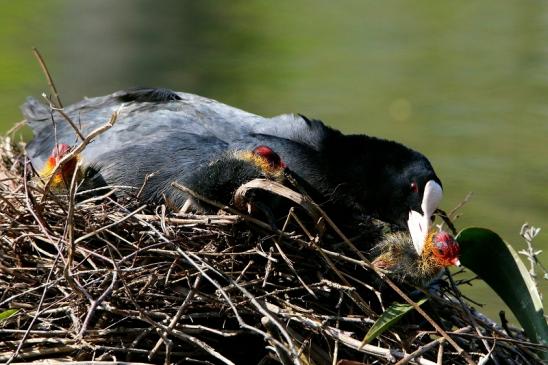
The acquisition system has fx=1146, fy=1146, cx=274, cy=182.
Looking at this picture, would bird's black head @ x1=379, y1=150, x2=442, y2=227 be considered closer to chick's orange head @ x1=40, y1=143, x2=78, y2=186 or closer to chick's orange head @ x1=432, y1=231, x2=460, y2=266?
chick's orange head @ x1=432, y1=231, x2=460, y2=266

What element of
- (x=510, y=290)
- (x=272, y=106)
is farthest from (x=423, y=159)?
(x=272, y=106)

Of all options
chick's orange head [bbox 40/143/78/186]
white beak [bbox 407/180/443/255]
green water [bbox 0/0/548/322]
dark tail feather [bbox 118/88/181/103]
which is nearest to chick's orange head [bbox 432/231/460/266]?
white beak [bbox 407/180/443/255]

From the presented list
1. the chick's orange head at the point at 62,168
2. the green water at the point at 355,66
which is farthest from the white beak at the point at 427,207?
the green water at the point at 355,66

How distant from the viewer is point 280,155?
4.04 m

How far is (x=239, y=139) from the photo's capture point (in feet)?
13.5

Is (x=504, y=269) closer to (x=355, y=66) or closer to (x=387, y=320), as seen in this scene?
(x=387, y=320)

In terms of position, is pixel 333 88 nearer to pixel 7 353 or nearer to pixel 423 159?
pixel 423 159

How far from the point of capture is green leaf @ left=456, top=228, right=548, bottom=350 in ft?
12.0

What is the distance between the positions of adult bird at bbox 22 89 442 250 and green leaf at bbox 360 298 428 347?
46 cm

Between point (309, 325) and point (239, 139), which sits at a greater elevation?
point (239, 139)

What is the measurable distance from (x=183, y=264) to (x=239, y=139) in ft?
2.52

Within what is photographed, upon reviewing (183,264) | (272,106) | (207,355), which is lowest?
(272,106)

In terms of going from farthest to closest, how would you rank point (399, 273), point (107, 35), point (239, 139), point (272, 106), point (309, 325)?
point (107, 35), point (272, 106), point (239, 139), point (399, 273), point (309, 325)

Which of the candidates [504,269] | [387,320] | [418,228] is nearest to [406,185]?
[418,228]
